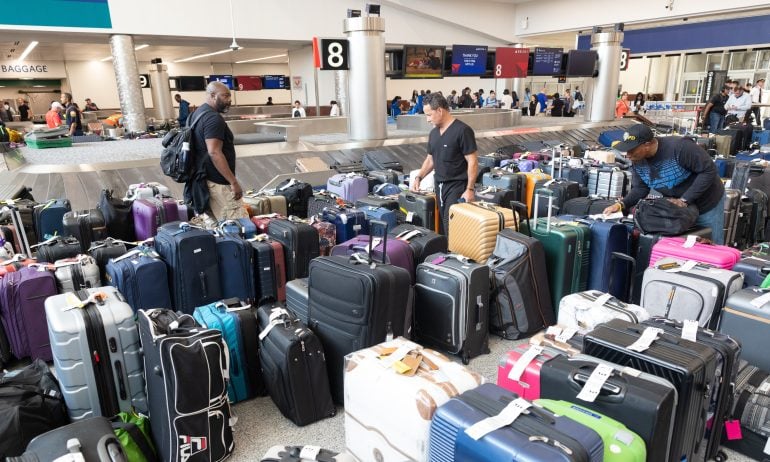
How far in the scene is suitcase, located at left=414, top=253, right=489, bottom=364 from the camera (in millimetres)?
3179

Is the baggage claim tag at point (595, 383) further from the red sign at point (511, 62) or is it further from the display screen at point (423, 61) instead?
the red sign at point (511, 62)

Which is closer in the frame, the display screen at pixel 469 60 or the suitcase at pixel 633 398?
the suitcase at pixel 633 398

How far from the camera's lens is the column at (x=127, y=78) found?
564 inches

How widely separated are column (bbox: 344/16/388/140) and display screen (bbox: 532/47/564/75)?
669 cm

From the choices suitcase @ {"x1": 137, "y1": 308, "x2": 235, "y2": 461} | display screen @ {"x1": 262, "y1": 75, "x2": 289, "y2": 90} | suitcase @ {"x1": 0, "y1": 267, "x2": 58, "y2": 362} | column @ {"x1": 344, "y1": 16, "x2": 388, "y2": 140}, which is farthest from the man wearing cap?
display screen @ {"x1": 262, "y1": 75, "x2": 289, "y2": 90}

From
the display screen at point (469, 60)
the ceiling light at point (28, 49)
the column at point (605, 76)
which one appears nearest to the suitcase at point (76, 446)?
the display screen at point (469, 60)

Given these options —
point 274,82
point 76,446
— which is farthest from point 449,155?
point 274,82

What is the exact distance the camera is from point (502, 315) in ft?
11.8

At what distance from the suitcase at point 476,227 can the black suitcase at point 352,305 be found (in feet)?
4.28

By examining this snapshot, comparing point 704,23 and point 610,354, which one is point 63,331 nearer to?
point 610,354

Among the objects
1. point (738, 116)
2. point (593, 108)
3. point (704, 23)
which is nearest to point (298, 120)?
point (593, 108)

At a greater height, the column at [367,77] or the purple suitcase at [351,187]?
the column at [367,77]

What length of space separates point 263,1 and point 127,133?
6.41 meters

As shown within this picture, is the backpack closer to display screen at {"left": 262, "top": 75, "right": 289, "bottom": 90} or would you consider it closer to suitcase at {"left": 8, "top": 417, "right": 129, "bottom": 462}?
suitcase at {"left": 8, "top": 417, "right": 129, "bottom": 462}
